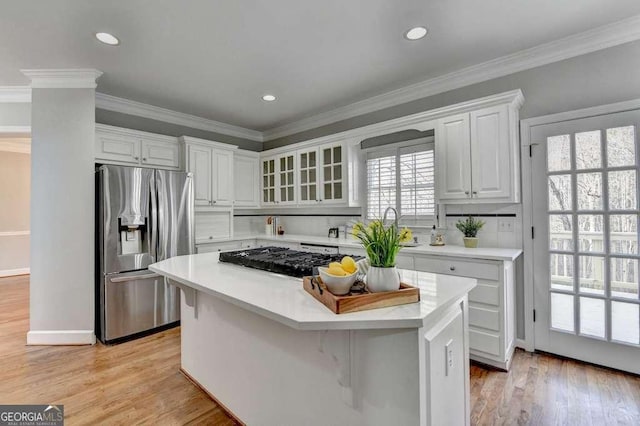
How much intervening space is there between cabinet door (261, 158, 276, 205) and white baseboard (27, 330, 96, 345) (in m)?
2.76

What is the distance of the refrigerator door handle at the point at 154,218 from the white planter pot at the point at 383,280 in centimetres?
283

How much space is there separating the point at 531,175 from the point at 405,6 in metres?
1.79

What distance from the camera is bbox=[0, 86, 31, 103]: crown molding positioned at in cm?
329

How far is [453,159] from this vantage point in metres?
2.93

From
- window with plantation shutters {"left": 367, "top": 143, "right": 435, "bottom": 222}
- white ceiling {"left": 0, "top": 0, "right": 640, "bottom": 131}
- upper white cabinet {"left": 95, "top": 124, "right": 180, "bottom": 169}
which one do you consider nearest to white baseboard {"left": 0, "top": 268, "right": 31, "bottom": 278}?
white ceiling {"left": 0, "top": 0, "right": 640, "bottom": 131}

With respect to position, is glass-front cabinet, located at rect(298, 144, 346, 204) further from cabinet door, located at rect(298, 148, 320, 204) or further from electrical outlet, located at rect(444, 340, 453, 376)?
electrical outlet, located at rect(444, 340, 453, 376)

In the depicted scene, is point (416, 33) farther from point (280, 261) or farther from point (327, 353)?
point (327, 353)

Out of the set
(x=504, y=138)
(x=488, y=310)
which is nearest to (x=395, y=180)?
(x=504, y=138)

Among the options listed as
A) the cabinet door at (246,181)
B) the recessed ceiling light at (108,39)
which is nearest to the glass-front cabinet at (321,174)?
the cabinet door at (246,181)

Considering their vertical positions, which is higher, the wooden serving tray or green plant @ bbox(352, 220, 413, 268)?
green plant @ bbox(352, 220, 413, 268)

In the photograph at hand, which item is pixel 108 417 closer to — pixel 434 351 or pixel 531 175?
pixel 434 351

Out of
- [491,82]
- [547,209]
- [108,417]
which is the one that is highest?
[491,82]

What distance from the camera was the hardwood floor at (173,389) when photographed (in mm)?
1886

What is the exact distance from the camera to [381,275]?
1.24 m
